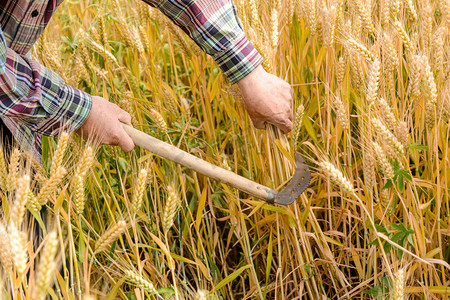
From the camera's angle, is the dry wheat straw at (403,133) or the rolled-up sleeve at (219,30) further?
the rolled-up sleeve at (219,30)

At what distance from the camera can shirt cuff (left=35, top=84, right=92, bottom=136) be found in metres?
1.28

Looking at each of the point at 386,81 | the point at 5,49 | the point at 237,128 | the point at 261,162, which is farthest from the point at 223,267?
the point at 5,49

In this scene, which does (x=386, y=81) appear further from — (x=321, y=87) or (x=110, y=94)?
(x=110, y=94)

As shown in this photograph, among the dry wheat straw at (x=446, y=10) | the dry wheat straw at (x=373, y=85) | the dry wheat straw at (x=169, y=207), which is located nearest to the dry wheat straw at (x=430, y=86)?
the dry wheat straw at (x=373, y=85)

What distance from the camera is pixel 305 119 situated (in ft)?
4.86

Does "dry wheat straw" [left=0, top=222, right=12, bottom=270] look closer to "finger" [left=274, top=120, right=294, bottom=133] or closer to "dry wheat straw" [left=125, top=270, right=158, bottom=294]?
"dry wheat straw" [left=125, top=270, right=158, bottom=294]

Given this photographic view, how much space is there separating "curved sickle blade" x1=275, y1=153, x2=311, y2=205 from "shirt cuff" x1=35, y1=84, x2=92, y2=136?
1.94ft

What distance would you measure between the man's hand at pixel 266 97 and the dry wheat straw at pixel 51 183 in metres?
0.59

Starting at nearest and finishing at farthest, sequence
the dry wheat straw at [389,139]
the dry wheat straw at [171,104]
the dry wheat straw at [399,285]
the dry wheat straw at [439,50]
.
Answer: the dry wheat straw at [399,285] < the dry wheat straw at [389,139] < the dry wheat straw at [439,50] < the dry wheat straw at [171,104]

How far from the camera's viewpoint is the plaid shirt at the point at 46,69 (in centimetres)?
120

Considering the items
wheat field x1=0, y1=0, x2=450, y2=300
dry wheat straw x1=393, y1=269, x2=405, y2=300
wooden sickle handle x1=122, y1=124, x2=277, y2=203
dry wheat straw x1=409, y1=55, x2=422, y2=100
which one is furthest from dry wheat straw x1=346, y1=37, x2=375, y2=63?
dry wheat straw x1=393, y1=269, x2=405, y2=300

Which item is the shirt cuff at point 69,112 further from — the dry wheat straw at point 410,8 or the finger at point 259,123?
the dry wheat straw at point 410,8

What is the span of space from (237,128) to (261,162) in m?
0.26

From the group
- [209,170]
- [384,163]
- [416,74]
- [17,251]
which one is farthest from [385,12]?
[17,251]
